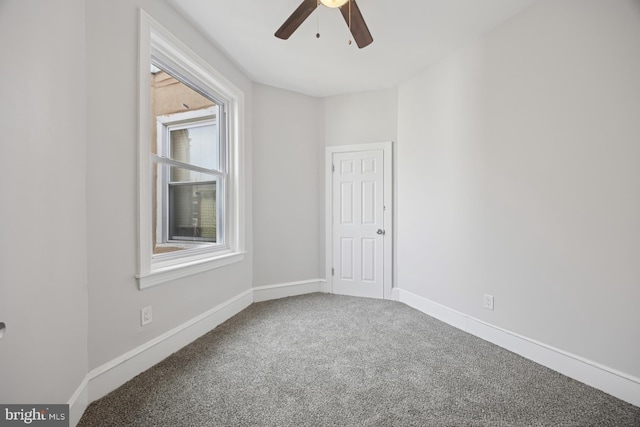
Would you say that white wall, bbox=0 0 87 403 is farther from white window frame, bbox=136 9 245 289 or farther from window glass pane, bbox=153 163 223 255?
window glass pane, bbox=153 163 223 255

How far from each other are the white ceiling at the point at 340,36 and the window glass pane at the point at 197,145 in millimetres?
805

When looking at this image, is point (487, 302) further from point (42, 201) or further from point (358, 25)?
point (42, 201)

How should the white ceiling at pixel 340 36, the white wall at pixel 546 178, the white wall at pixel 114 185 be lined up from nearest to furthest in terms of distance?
1. the white wall at pixel 114 185
2. the white wall at pixel 546 178
3. the white ceiling at pixel 340 36

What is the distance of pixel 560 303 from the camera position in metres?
2.06

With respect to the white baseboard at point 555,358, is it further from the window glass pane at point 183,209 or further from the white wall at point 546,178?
the window glass pane at point 183,209

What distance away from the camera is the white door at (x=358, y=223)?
150 inches

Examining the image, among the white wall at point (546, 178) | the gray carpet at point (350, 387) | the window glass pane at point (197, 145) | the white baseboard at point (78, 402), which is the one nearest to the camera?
the white baseboard at point (78, 402)

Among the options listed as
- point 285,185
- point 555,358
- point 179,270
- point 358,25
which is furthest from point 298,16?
point 555,358

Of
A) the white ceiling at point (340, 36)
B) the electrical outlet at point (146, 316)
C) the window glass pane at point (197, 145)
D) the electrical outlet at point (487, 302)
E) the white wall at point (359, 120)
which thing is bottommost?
the electrical outlet at point (487, 302)

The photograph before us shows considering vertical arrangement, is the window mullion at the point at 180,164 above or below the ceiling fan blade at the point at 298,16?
below

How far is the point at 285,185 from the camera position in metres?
3.85

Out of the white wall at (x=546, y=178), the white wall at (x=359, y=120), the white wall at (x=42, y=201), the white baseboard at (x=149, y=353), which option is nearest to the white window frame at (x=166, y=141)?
the white baseboard at (x=149, y=353)

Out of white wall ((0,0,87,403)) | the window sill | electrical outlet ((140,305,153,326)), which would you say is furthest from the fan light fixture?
electrical outlet ((140,305,153,326))

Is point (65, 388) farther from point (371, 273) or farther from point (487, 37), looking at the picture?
point (487, 37)
